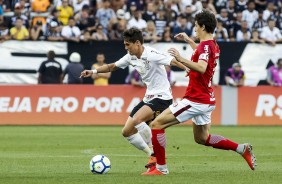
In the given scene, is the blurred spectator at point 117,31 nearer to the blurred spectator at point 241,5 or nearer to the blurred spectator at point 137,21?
the blurred spectator at point 137,21

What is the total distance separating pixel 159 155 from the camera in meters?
12.0

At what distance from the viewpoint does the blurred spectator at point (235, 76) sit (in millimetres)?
26225

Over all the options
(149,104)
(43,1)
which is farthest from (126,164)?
(43,1)

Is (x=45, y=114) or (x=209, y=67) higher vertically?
(x=209, y=67)

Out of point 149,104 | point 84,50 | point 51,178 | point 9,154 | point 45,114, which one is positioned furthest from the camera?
point 84,50

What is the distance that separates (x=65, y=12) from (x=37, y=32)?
64.5 inches

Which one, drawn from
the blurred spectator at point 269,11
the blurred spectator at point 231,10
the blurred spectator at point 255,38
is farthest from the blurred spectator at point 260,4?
the blurred spectator at point 255,38

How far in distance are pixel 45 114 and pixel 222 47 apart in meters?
6.59

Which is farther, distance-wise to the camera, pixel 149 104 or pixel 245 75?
pixel 245 75

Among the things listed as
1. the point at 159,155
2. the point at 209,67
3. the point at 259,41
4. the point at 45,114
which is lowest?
the point at 45,114

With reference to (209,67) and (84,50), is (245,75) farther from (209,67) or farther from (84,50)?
(209,67)

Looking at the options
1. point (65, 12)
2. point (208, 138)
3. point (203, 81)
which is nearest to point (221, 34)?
point (65, 12)

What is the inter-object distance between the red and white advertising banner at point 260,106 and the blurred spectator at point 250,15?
179 inches

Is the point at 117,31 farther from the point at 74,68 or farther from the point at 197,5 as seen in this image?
the point at 197,5
